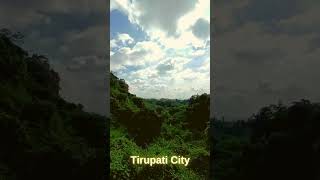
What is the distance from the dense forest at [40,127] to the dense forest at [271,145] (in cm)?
111

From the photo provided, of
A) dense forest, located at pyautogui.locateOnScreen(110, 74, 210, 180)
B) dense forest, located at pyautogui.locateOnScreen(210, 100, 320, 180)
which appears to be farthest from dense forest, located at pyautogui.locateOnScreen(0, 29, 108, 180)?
dense forest, located at pyautogui.locateOnScreen(210, 100, 320, 180)

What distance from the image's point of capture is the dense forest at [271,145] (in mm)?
6438

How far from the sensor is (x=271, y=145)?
6500 millimetres

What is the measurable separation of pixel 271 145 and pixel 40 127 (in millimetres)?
2135

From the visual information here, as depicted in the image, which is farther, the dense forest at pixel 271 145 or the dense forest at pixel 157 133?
the dense forest at pixel 271 145

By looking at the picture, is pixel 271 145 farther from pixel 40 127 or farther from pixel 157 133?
pixel 40 127

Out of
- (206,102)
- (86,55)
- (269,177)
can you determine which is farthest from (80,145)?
(269,177)

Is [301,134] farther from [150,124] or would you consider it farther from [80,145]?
[80,145]

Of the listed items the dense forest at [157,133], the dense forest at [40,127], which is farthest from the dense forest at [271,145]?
the dense forest at [40,127]

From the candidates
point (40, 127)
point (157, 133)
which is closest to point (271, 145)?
point (157, 133)

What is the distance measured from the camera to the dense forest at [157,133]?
249 inches

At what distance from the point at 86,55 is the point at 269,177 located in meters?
2.02

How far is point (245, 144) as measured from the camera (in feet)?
21.5

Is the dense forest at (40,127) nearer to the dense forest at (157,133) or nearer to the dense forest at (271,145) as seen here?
the dense forest at (157,133)
